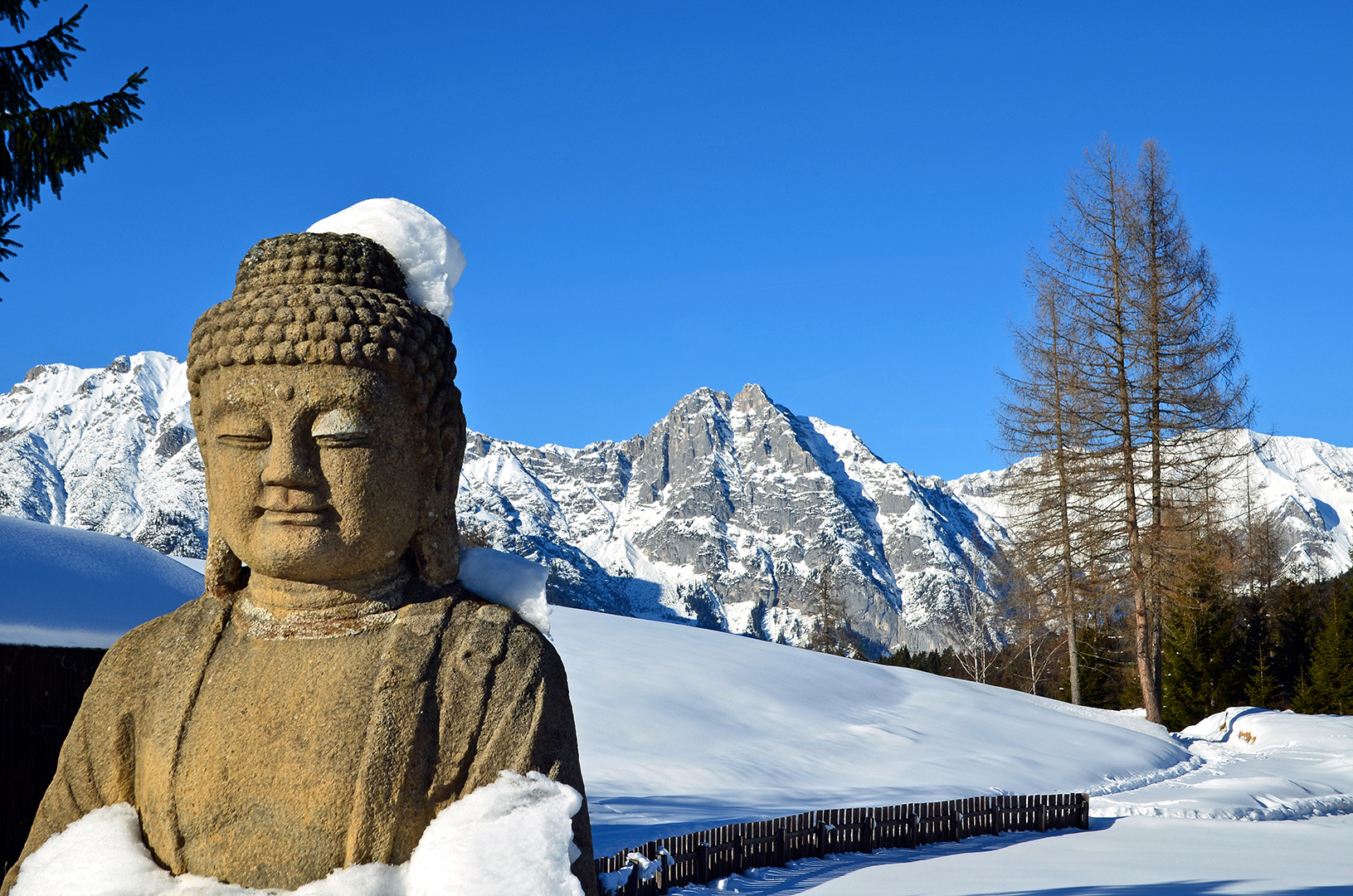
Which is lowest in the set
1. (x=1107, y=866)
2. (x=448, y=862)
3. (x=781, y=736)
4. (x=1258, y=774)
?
(x=1107, y=866)

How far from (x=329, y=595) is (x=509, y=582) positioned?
46cm

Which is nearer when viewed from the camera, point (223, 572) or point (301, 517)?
point (301, 517)

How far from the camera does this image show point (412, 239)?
2854 millimetres

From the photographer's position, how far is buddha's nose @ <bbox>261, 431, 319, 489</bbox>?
8.13ft

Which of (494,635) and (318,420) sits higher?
(318,420)

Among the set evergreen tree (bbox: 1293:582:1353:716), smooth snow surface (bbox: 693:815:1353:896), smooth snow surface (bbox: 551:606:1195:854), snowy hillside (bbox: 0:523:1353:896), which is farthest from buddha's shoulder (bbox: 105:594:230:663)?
evergreen tree (bbox: 1293:582:1353:716)

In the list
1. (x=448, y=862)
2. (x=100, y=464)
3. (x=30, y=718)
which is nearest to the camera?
(x=448, y=862)

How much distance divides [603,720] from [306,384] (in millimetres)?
12758

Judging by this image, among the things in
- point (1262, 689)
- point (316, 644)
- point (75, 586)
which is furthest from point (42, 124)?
point (1262, 689)

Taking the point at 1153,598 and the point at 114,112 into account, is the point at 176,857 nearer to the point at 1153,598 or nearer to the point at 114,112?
the point at 114,112

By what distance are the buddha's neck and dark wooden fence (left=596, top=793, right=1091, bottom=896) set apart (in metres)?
5.62

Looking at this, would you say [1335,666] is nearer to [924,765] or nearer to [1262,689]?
[1262,689]

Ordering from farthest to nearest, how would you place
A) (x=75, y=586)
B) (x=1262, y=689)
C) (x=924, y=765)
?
1. (x=1262, y=689)
2. (x=924, y=765)
3. (x=75, y=586)

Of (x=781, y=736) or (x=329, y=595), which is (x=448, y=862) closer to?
(x=329, y=595)
